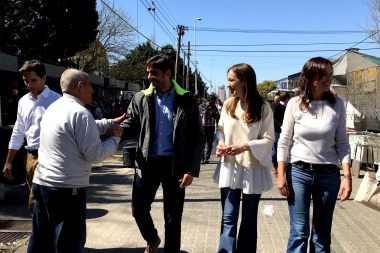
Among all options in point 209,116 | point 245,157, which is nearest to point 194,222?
point 245,157

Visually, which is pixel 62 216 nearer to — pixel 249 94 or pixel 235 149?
pixel 235 149

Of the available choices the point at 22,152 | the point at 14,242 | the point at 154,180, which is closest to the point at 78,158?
the point at 154,180

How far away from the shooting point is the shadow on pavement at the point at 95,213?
5.03m

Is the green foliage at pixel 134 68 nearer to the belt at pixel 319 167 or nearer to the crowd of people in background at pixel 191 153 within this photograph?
the crowd of people in background at pixel 191 153

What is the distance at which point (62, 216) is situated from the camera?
2533 millimetres

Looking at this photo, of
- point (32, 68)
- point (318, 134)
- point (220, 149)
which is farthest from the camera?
point (32, 68)

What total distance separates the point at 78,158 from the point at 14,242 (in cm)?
220

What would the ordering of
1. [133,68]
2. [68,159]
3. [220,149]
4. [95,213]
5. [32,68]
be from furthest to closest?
[133,68], [95,213], [32,68], [220,149], [68,159]

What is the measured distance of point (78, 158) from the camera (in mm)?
2521

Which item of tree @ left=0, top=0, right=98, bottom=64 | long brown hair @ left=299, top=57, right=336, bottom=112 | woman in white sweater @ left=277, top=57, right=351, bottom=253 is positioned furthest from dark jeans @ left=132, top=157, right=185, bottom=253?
tree @ left=0, top=0, right=98, bottom=64

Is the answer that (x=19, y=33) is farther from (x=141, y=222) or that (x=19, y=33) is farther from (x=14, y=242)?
(x=141, y=222)

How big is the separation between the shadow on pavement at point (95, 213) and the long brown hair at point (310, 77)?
11.2 feet

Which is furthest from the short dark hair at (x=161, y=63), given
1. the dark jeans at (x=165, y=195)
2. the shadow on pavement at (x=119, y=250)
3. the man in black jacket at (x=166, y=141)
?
the shadow on pavement at (x=119, y=250)

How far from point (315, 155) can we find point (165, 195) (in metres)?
1.32
